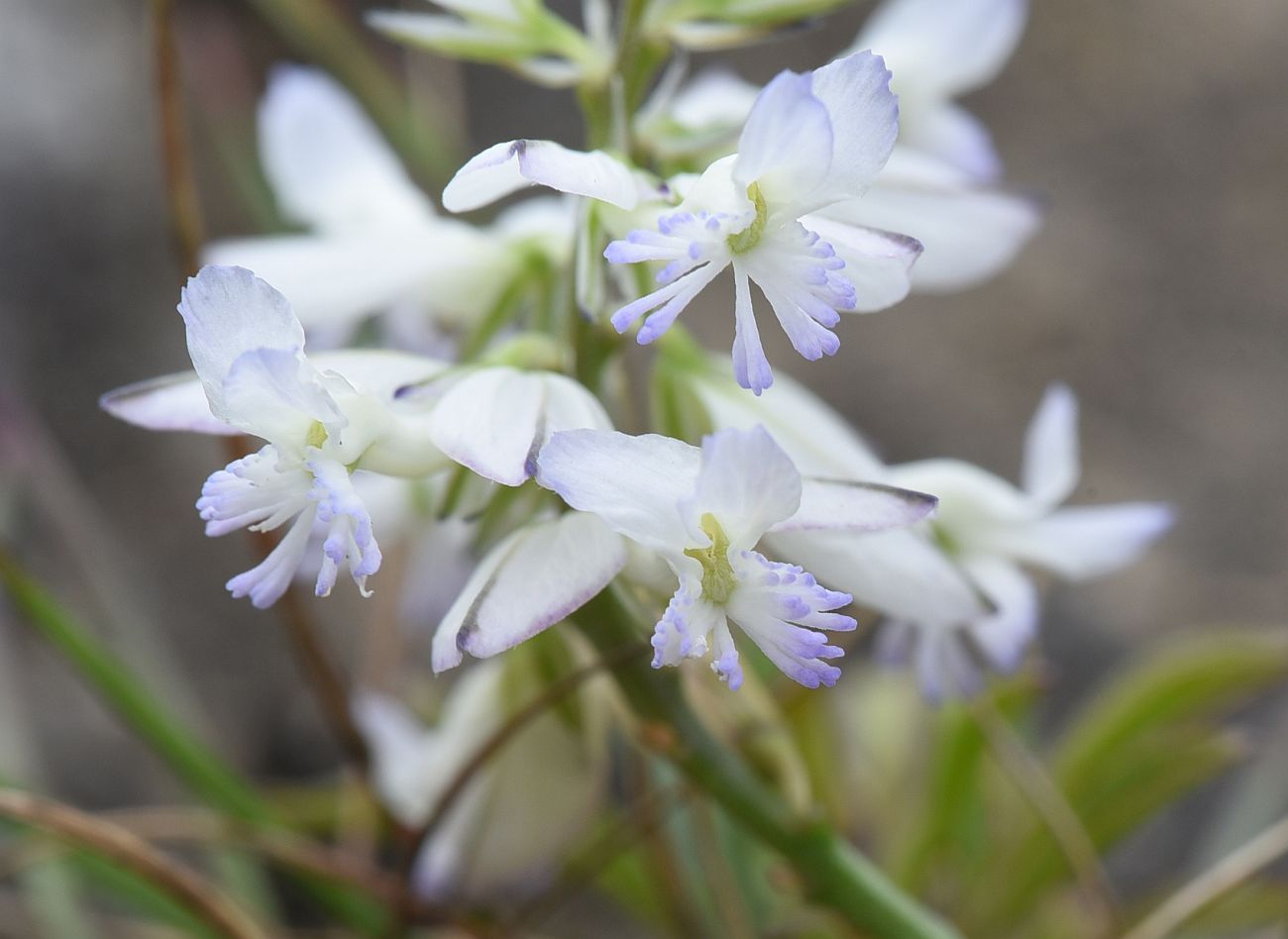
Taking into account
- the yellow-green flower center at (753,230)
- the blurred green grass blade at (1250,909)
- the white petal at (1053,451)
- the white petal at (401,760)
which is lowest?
the blurred green grass blade at (1250,909)

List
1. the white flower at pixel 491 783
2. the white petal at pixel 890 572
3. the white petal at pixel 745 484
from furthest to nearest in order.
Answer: the white flower at pixel 491 783 → the white petal at pixel 890 572 → the white petal at pixel 745 484

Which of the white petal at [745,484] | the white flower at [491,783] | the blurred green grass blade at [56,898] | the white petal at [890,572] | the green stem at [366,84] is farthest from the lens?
the green stem at [366,84]

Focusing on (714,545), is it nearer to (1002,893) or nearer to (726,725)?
(726,725)

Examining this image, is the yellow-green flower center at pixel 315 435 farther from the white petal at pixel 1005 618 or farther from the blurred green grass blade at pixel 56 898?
the blurred green grass blade at pixel 56 898

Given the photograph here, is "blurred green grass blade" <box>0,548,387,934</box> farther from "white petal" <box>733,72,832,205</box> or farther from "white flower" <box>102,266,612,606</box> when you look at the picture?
"white petal" <box>733,72,832,205</box>

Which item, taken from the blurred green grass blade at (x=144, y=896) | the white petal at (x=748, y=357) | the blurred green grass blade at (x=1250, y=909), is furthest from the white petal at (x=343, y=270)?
the blurred green grass blade at (x=1250, y=909)

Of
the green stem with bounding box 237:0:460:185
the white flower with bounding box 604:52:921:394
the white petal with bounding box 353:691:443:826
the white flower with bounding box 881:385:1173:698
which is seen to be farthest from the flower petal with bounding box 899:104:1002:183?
the green stem with bounding box 237:0:460:185

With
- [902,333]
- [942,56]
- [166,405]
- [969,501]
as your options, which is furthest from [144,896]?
[902,333]
